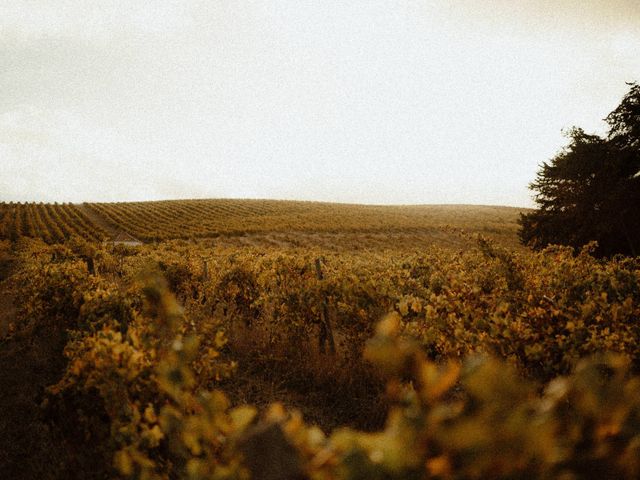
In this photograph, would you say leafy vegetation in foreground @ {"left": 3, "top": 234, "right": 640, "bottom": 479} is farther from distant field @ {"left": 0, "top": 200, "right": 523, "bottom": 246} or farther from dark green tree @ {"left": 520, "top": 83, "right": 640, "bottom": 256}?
distant field @ {"left": 0, "top": 200, "right": 523, "bottom": 246}

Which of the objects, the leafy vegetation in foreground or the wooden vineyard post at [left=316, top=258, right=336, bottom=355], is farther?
the wooden vineyard post at [left=316, top=258, right=336, bottom=355]

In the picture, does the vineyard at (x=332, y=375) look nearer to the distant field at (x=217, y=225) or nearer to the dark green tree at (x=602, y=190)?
the dark green tree at (x=602, y=190)

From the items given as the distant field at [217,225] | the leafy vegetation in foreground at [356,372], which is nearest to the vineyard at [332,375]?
the leafy vegetation in foreground at [356,372]

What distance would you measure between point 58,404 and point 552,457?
4.04 m

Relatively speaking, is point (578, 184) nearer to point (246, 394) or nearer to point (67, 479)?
point (246, 394)

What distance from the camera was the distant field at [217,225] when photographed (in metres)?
33.0

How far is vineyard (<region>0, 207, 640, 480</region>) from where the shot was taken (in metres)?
0.88

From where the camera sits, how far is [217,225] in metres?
39.6

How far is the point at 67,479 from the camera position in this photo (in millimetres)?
3281

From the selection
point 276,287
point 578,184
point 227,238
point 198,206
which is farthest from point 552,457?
point 198,206

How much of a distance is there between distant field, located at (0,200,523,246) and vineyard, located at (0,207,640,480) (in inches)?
939

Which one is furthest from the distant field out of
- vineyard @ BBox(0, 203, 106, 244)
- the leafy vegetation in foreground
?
the leafy vegetation in foreground

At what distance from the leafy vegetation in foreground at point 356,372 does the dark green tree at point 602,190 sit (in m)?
10.9

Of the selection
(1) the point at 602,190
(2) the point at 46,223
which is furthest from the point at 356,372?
(2) the point at 46,223
